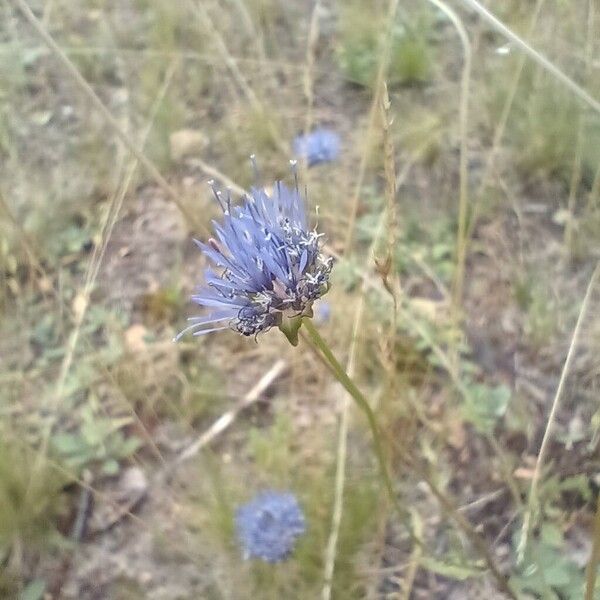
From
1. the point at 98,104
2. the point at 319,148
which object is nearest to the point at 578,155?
the point at 319,148

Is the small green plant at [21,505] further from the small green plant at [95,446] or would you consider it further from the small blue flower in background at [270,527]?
the small blue flower in background at [270,527]

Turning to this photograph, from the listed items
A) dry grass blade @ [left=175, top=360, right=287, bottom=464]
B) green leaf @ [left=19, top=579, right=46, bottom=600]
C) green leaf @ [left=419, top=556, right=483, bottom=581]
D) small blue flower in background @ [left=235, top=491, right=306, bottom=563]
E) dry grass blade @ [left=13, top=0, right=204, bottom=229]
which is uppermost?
dry grass blade @ [left=13, top=0, right=204, bottom=229]

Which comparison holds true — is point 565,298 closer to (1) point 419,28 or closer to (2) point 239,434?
(2) point 239,434

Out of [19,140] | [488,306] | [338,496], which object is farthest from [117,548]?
[19,140]

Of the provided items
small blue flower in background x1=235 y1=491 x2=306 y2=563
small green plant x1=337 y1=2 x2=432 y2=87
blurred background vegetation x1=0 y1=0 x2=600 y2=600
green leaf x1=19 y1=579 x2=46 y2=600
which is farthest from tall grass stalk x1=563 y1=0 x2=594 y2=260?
green leaf x1=19 y1=579 x2=46 y2=600

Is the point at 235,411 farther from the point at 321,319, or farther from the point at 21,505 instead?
the point at 21,505

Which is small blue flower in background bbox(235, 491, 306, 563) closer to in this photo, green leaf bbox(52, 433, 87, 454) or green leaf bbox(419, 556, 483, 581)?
green leaf bbox(419, 556, 483, 581)

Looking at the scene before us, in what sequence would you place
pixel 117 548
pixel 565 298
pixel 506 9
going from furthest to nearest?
pixel 506 9, pixel 565 298, pixel 117 548
